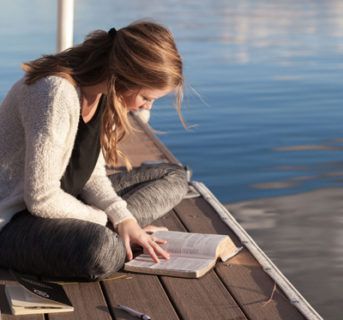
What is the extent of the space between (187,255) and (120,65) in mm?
Answer: 773

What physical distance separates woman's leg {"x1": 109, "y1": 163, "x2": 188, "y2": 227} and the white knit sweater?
1.40 ft

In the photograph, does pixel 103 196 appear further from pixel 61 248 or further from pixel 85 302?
pixel 85 302

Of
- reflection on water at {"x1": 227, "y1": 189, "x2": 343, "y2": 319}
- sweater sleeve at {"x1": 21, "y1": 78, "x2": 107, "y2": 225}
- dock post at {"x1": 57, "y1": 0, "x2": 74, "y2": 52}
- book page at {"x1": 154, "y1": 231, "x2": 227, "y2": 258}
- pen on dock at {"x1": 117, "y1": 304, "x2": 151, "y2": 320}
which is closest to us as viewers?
pen on dock at {"x1": 117, "y1": 304, "x2": 151, "y2": 320}

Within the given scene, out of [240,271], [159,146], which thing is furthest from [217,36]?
[240,271]

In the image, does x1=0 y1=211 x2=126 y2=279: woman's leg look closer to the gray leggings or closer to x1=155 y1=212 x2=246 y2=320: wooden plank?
the gray leggings

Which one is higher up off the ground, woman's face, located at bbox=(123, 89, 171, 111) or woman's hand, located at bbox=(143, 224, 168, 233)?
woman's face, located at bbox=(123, 89, 171, 111)

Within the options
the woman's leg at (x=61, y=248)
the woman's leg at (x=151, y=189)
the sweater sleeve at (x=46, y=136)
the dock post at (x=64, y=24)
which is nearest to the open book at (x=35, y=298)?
the woman's leg at (x=61, y=248)

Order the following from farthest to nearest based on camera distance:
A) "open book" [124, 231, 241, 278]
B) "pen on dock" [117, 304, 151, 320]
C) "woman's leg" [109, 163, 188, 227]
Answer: "woman's leg" [109, 163, 188, 227], "open book" [124, 231, 241, 278], "pen on dock" [117, 304, 151, 320]

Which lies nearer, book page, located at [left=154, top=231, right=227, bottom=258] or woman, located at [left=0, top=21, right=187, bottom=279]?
woman, located at [left=0, top=21, right=187, bottom=279]

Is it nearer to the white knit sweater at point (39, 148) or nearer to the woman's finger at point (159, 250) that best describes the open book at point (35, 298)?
the white knit sweater at point (39, 148)

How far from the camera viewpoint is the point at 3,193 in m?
3.76

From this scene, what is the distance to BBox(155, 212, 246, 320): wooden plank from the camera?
135 inches

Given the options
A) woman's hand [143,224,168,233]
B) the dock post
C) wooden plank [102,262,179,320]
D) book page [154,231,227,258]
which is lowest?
woman's hand [143,224,168,233]

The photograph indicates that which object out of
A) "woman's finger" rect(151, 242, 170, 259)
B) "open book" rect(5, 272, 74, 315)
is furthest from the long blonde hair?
"open book" rect(5, 272, 74, 315)
